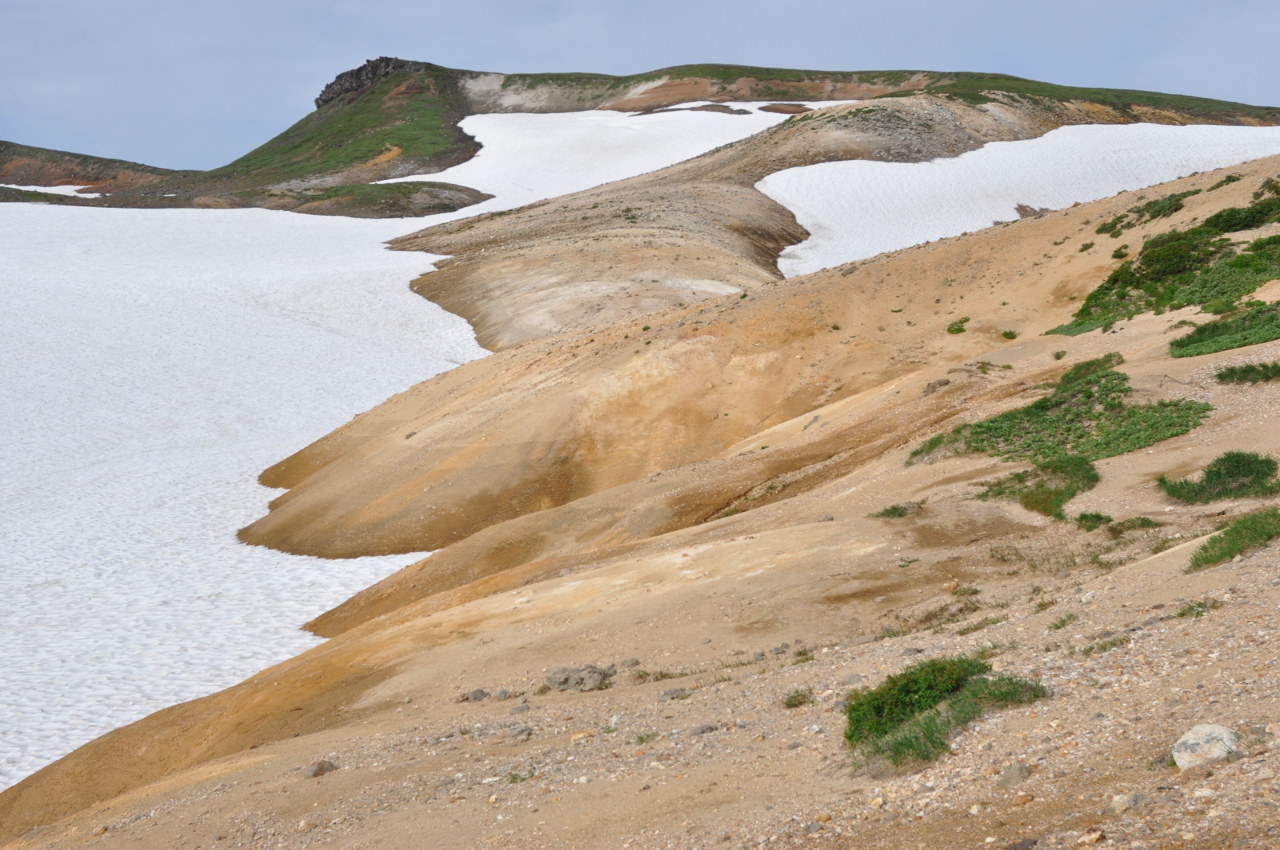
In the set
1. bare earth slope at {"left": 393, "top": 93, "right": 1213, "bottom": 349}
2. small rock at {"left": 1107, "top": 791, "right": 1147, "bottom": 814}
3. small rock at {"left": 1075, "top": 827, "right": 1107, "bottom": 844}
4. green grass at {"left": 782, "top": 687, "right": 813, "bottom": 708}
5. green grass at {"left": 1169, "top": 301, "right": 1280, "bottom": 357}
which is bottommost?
green grass at {"left": 782, "top": 687, "right": 813, "bottom": 708}

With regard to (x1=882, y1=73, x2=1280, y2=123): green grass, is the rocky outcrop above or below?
above

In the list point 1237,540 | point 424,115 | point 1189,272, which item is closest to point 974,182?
point 1189,272

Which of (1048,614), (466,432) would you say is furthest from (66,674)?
(1048,614)

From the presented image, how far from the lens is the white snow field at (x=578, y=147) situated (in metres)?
92.9

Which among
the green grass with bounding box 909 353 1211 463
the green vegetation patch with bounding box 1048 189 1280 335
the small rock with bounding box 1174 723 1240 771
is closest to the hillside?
the green vegetation patch with bounding box 1048 189 1280 335

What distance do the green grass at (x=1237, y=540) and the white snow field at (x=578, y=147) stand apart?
75275mm

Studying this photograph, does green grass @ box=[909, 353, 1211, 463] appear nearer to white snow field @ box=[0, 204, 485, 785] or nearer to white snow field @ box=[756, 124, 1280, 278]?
white snow field @ box=[0, 204, 485, 785]

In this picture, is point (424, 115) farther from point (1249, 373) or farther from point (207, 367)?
point (1249, 373)

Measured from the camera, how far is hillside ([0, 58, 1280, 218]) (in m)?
89.6

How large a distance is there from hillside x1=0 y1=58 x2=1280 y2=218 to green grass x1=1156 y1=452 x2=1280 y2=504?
78.1 metres

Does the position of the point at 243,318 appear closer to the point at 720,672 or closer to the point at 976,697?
the point at 720,672

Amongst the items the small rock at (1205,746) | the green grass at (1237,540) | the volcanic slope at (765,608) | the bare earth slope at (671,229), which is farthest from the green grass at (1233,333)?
the bare earth slope at (671,229)

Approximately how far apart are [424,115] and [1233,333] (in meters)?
115

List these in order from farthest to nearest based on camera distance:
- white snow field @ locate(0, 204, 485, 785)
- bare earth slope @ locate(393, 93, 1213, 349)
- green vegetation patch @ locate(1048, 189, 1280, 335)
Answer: bare earth slope @ locate(393, 93, 1213, 349)
green vegetation patch @ locate(1048, 189, 1280, 335)
white snow field @ locate(0, 204, 485, 785)
